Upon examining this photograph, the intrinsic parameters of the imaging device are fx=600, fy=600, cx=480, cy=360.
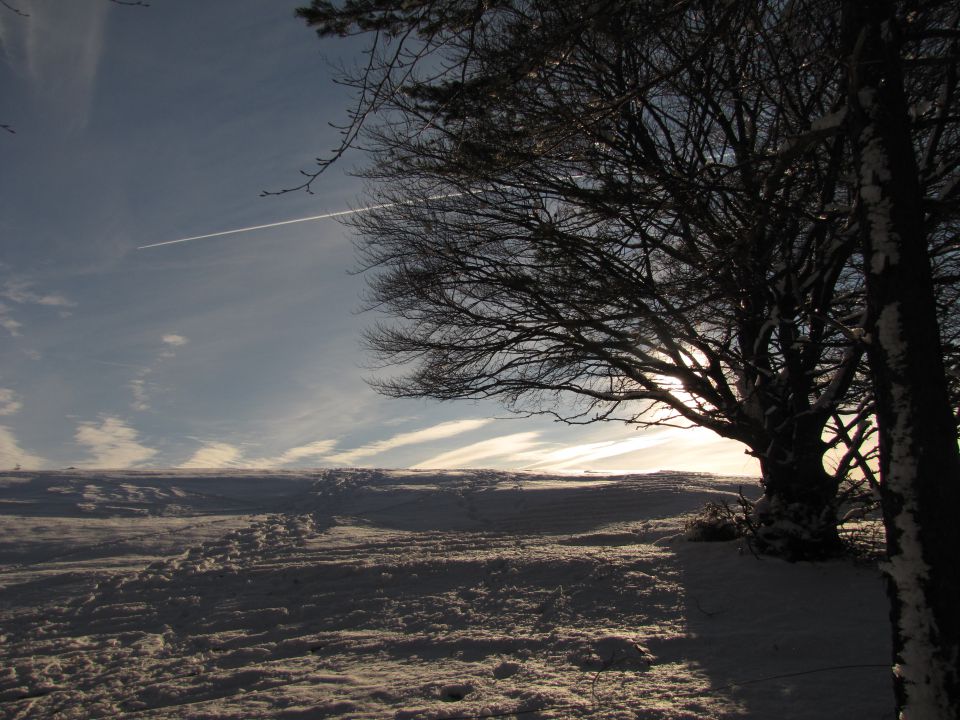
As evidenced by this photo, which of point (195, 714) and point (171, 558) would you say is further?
A: point (171, 558)

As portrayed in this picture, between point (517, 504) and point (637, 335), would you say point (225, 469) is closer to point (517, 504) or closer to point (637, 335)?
point (517, 504)

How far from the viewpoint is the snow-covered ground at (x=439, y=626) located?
3.73 meters

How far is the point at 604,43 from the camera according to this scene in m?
5.46

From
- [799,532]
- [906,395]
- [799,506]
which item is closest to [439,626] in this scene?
[799,532]

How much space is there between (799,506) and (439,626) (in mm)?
3902

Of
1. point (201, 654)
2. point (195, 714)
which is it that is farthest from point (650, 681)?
point (201, 654)

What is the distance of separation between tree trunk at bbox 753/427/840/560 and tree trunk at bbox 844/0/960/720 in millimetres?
3913

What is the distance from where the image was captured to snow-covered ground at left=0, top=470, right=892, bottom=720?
3.73m

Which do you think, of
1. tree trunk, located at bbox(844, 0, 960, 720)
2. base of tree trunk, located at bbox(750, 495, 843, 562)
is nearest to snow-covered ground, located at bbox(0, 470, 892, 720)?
base of tree trunk, located at bbox(750, 495, 843, 562)

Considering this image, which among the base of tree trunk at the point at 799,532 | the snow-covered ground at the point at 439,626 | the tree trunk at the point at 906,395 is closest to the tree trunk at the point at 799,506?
the base of tree trunk at the point at 799,532

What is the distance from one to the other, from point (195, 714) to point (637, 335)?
4825 mm

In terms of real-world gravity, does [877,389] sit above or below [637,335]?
below

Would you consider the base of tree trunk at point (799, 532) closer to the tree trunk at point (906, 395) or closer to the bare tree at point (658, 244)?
the bare tree at point (658, 244)

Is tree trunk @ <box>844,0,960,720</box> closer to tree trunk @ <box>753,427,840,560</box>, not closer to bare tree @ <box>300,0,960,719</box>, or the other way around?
bare tree @ <box>300,0,960,719</box>
